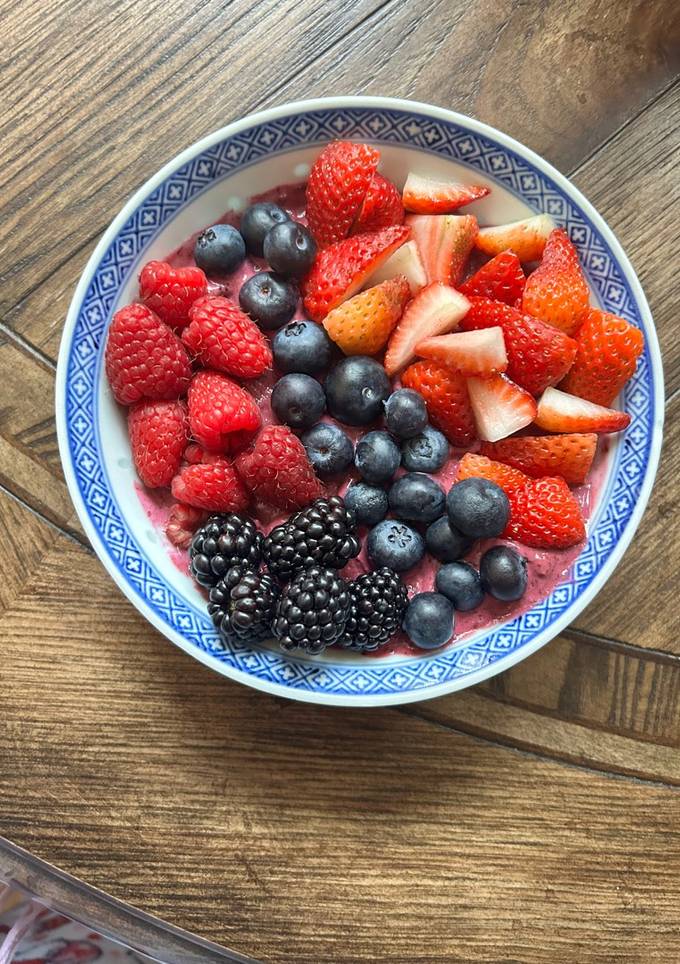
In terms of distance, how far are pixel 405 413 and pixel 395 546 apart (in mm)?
226

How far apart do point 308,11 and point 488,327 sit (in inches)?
29.5

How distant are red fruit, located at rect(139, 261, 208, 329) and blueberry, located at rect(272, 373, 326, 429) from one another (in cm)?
21

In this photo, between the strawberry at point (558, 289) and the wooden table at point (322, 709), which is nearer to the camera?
the strawberry at point (558, 289)

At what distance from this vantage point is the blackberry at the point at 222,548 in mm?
1202

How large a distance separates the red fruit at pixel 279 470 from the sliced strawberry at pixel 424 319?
0.78 feet

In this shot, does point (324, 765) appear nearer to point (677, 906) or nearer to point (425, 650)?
point (425, 650)

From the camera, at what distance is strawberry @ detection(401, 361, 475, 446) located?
1310mm

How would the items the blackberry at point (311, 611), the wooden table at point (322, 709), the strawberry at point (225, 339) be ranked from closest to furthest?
the blackberry at point (311, 611)
the strawberry at point (225, 339)
the wooden table at point (322, 709)

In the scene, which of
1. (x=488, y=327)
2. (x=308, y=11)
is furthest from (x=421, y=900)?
(x=308, y=11)

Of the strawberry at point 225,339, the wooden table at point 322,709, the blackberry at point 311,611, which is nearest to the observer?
the blackberry at point 311,611

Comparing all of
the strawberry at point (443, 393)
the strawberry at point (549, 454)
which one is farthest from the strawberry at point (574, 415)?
the strawberry at point (443, 393)

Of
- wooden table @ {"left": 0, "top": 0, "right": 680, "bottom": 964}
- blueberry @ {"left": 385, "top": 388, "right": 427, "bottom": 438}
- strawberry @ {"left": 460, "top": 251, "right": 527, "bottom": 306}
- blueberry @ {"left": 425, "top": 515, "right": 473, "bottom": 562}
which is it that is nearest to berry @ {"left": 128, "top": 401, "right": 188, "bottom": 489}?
wooden table @ {"left": 0, "top": 0, "right": 680, "bottom": 964}

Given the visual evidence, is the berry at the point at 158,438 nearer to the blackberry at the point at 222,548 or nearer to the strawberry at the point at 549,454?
the blackberry at the point at 222,548

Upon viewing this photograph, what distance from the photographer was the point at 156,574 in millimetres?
1309
